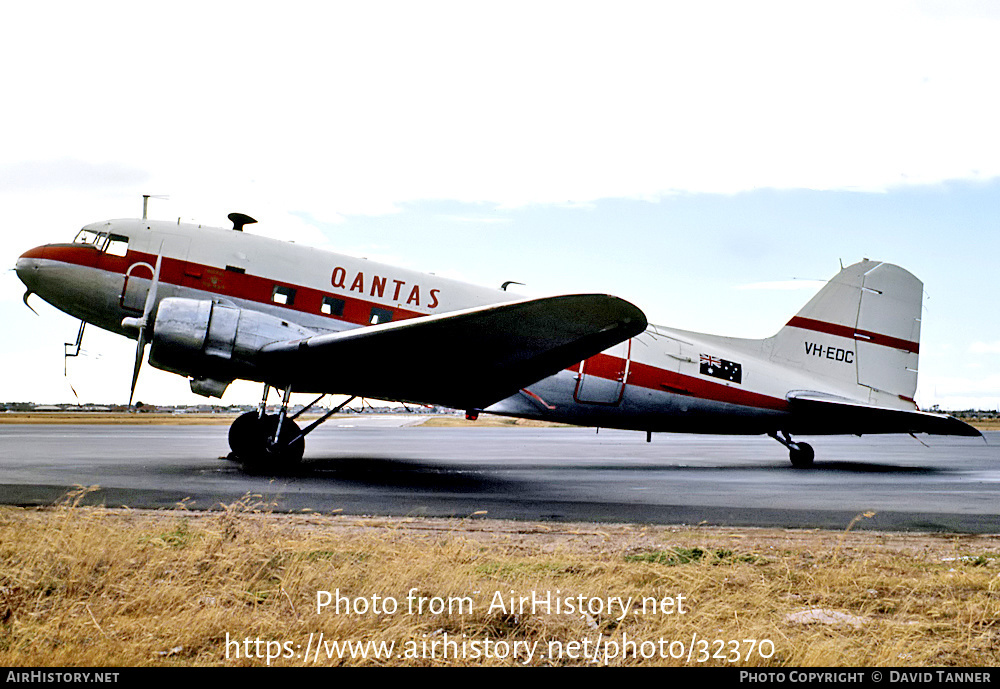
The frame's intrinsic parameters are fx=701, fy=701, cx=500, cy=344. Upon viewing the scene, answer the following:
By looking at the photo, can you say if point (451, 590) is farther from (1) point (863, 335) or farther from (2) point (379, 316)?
(1) point (863, 335)

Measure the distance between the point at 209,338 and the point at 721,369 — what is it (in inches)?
390

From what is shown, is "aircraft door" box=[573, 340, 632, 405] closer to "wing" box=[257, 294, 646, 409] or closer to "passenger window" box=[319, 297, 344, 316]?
"wing" box=[257, 294, 646, 409]

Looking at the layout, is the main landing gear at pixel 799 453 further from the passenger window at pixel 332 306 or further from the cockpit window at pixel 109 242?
the cockpit window at pixel 109 242

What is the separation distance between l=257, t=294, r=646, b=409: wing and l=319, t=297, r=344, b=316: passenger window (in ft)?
4.33

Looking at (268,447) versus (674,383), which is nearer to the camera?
(268,447)

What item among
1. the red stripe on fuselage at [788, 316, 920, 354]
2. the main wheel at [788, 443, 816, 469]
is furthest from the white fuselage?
the red stripe on fuselage at [788, 316, 920, 354]

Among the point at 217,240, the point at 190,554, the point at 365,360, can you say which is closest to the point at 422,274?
the point at 365,360

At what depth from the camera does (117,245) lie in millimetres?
12078

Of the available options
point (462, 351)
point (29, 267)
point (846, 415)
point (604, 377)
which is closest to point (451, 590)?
point (462, 351)

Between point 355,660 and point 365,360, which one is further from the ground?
point 365,360

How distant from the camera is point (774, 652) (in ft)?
10.5

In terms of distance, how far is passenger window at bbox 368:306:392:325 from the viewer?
12.5 m
